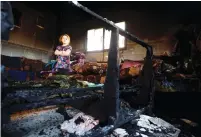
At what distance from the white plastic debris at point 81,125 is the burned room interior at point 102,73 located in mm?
16

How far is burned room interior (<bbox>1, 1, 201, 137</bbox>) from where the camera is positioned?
2.70 metres

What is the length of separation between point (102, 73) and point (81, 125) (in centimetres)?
501

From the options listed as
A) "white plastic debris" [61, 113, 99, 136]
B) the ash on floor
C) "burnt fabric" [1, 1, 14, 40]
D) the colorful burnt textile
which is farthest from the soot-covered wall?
"burnt fabric" [1, 1, 14, 40]

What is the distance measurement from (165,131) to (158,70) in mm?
3359

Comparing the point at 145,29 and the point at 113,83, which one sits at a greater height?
the point at 145,29

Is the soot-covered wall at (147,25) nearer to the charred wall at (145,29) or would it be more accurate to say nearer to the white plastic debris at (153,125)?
the charred wall at (145,29)

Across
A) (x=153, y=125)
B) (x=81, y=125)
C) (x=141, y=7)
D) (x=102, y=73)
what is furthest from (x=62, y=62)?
(x=141, y=7)

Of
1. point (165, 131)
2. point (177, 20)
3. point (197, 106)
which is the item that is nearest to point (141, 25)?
point (177, 20)

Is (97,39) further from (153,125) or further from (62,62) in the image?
(153,125)

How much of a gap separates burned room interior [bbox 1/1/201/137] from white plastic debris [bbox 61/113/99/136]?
0.6 inches

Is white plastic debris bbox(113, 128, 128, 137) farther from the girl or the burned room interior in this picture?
the girl

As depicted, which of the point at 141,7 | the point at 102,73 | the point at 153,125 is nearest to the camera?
the point at 153,125

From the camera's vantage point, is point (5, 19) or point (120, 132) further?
point (120, 132)

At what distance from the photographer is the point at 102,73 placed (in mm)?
7828
